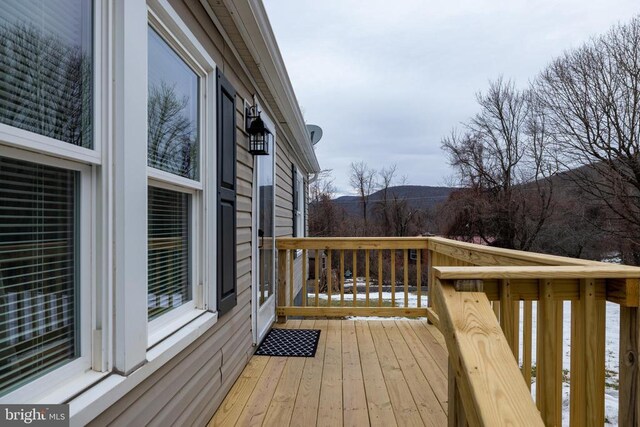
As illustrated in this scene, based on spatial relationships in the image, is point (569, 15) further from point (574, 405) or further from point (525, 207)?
point (574, 405)

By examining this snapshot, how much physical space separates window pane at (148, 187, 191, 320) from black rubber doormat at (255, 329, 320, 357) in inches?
60.1

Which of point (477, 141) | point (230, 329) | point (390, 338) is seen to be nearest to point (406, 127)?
point (477, 141)

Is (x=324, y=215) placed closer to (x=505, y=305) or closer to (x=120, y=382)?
(x=505, y=305)

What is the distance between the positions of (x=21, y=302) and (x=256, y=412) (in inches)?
65.6

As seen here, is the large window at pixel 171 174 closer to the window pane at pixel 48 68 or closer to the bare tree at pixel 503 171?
the window pane at pixel 48 68

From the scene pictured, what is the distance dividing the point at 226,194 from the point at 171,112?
0.73 m

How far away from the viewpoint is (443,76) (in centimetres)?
1140

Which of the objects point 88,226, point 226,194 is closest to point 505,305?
point 88,226

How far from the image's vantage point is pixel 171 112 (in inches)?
73.8

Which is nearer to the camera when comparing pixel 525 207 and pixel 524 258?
pixel 524 258

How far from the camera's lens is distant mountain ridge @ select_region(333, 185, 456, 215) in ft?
56.1

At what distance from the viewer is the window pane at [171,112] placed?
1692mm

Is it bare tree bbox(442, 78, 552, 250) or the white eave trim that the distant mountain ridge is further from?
the white eave trim

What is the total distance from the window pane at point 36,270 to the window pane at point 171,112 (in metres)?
0.57
